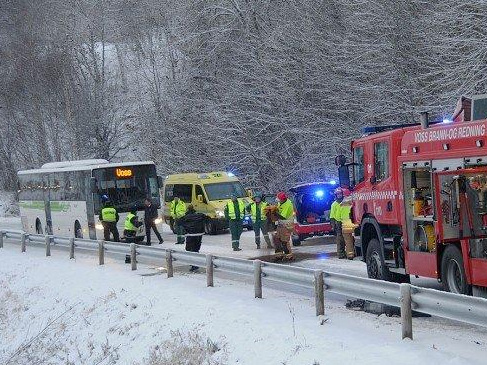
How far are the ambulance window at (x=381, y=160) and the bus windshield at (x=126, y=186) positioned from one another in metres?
14.0

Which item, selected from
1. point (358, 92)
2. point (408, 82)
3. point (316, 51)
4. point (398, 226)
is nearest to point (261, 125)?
point (316, 51)

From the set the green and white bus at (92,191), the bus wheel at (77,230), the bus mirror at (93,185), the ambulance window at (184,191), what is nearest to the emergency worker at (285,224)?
the green and white bus at (92,191)

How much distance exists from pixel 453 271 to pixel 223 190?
2234cm

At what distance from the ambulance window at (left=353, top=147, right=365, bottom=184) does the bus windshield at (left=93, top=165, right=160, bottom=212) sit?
12.8 metres

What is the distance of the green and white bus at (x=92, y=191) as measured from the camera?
30297 millimetres

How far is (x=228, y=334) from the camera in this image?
43.3ft

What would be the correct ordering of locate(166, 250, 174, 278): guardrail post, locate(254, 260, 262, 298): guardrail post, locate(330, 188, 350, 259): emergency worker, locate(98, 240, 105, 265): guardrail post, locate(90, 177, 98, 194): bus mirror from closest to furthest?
locate(254, 260, 262, 298): guardrail post
locate(166, 250, 174, 278): guardrail post
locate(330, 188, 350, 259): emergency worker
locate(98, 240, 105, 265): guardrail post
locate(90, 177, 98, 194): bus mirror

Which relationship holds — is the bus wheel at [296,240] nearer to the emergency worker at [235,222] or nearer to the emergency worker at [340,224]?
the emergency worker at [235,222]

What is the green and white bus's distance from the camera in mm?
30297

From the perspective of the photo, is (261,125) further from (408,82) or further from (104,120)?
(104,120)

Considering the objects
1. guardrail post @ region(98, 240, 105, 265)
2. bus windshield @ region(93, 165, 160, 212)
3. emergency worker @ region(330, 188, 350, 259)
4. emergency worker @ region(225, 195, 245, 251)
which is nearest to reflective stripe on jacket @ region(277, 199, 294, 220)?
emergency worker @ region(330, 188, 350, 259)

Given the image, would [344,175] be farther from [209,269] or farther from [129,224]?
[129,224]

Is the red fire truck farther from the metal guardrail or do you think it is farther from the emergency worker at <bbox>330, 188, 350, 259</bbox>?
the emergency worker at <bbox>330, 188, 350, 259</bbox>

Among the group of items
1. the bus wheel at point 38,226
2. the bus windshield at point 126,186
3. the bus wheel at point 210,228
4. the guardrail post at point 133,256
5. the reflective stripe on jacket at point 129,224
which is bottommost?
the bus wheel at point 210,228
